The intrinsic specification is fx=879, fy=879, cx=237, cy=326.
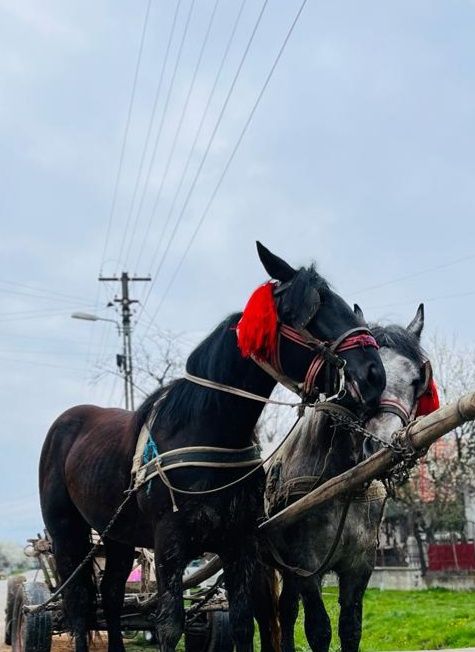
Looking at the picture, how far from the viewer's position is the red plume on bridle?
473 cm

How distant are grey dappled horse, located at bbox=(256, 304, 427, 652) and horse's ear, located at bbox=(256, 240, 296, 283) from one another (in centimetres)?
103

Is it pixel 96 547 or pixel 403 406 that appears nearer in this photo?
pixel 403 406

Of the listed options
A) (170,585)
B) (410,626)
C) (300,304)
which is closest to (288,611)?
(170,585)

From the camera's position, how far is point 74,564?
6531 millimetres

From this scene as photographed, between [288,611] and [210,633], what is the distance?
186cm

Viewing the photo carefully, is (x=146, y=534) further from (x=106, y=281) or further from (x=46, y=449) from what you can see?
(x=106, y=281)

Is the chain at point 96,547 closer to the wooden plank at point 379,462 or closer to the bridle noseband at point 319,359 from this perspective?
the wooden plank at point 379,462

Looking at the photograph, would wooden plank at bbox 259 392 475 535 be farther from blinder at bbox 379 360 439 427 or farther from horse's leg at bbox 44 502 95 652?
horse's leg at bbox 44 502 95 652

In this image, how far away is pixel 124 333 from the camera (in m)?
27.8

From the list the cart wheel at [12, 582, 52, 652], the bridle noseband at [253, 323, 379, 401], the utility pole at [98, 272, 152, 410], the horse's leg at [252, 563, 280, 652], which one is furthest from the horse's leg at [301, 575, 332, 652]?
the utility pole at [98, 272, 152, 410]

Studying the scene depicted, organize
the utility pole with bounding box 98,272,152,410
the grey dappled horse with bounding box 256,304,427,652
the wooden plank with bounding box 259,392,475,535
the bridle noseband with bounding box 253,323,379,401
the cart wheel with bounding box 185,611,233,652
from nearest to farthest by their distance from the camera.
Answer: the wooden plank with bounding box 259,392,475,535 < the bridle noseband with bounding box 253,323,379,401 < the grey dappled horse with bounding box 256,304,427,652 < the cart wheel with bounding box 185,611,233,652 < the utility pole with bounding box 98,272,152,410

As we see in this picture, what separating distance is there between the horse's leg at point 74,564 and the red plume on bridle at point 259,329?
2.45 meters

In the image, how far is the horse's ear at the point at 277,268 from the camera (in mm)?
4875

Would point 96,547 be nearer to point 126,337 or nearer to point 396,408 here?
point 396,408
